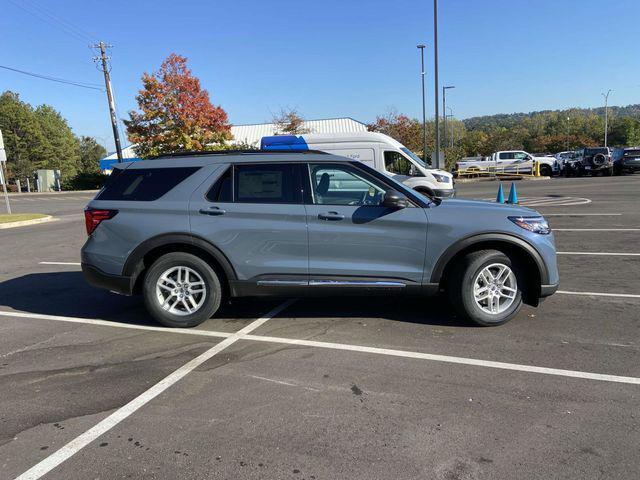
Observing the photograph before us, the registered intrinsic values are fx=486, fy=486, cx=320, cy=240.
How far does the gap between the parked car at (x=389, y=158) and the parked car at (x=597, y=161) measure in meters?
22.5

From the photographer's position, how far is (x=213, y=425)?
3.22 m

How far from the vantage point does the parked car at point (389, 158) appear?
14359mm

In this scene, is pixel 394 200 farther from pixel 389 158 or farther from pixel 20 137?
pixel 20 137

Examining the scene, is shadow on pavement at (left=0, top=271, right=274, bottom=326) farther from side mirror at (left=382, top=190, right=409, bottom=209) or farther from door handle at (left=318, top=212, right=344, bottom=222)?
side mirror at (left=382, top=190, right=409, bottom=209)

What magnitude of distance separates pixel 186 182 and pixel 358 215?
1.85 meters

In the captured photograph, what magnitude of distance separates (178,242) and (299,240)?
49.1 inches

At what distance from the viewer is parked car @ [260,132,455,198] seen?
47.1 feet

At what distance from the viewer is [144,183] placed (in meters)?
5.19

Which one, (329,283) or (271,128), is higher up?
(271,128)

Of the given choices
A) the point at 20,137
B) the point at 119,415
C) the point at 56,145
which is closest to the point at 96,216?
the point at 119,415

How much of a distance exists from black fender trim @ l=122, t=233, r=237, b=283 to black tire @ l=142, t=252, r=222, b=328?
0.46ft

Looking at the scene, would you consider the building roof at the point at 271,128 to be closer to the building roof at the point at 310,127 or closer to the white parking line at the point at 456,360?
the building roof at the point at 310,127

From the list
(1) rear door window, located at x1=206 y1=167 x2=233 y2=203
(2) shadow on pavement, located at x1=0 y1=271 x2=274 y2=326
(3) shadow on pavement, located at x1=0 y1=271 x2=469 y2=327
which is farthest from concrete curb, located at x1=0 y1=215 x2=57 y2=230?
(1) rear door window, located at x1=206 y1=167 x2=233 y2=203

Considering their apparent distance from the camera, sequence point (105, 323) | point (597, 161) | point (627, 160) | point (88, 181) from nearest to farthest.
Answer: point (105, 323) → point (627, 160) → point (597, 161) → point (88, 181)
